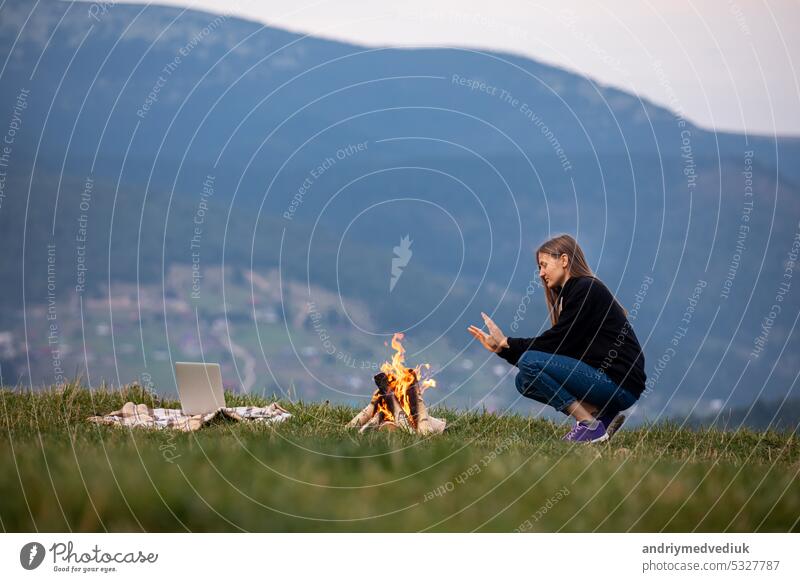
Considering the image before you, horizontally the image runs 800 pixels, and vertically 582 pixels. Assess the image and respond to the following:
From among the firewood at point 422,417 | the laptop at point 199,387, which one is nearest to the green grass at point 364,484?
the firewood at point 422,417

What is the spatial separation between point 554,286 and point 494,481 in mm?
3431

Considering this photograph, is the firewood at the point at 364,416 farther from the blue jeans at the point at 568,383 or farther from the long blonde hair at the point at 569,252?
the long blonde hair at the point at 569,252

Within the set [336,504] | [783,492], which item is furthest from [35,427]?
[783,492]

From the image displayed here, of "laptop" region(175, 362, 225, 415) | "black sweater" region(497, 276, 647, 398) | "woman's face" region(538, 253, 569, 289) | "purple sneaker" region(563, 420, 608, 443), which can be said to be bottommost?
"purple sneaker" region(563, 420, 608, 443)

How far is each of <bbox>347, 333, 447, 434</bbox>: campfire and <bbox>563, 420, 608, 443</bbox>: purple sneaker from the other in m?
1.39

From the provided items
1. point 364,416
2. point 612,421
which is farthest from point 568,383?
point 364,416

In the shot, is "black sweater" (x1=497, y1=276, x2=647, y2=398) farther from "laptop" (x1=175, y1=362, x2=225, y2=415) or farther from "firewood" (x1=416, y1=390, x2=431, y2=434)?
"laptop" (x1=175, y1=362, x2=225, y2=415)

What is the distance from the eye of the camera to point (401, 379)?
1116 cm

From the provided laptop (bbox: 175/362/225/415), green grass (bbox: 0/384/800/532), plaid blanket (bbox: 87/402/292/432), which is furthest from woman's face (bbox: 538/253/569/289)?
laptop (bbox: 175/362/225/415)

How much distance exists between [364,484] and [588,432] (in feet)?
11.7

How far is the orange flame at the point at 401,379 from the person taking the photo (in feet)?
36.4

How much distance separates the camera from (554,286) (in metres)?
11.0

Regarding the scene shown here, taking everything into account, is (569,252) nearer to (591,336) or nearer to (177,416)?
(591,336)

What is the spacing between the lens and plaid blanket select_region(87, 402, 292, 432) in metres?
10.9
